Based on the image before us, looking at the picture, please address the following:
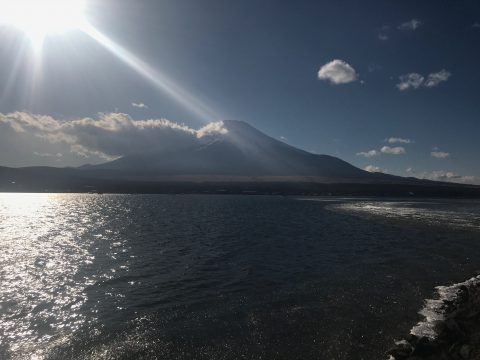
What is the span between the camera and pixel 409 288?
1006 inches

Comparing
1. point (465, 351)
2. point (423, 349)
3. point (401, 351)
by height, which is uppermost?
point (465, 351)

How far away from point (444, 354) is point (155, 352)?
12.0 m

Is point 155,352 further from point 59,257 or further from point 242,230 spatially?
point 242,230

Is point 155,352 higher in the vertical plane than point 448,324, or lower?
lower

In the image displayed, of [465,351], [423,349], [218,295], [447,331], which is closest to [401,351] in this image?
[423,349]

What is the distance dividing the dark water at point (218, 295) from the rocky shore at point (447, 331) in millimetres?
783

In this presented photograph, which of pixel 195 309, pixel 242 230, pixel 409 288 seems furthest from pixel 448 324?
pixel 242 230

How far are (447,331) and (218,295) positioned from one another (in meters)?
13.3

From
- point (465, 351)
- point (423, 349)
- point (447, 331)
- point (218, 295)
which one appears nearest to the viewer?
point (465, 351)

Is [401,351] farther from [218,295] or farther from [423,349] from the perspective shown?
[218,295]

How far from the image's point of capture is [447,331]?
1677 centimetres

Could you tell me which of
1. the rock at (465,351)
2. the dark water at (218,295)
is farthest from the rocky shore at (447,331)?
the dark water at (218,295)

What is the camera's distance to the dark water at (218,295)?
16719 mm

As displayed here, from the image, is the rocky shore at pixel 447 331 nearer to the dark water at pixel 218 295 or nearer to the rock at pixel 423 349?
the rock at pixel 423 349
